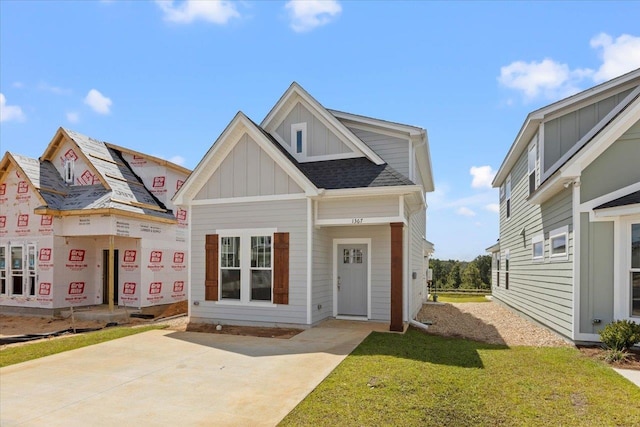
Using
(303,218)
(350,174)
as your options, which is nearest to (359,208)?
(350,174)

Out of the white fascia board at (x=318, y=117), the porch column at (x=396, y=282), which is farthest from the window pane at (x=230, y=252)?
the porch column at (x=396, y=282)

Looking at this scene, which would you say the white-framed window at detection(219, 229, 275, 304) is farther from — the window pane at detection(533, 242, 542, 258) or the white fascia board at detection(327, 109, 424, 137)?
the window pane at detection(533, 242, 542, 258)

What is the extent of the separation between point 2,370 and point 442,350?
8321mm

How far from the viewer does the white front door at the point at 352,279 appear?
12.0m

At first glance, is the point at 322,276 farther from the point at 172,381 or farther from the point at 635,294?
the point at 635,294

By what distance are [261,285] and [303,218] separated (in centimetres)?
224

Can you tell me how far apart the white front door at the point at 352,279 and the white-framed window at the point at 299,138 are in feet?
10.8

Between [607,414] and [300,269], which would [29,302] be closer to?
[300,269]

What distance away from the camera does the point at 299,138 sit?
41.8ft

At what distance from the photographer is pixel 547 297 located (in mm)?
10922

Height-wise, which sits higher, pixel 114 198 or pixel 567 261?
pixel 114 198

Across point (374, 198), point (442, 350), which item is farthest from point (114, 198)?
point (442, 350)

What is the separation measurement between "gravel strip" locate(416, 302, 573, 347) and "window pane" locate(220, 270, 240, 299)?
549cm

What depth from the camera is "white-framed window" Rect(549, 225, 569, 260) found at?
9.39 meters
